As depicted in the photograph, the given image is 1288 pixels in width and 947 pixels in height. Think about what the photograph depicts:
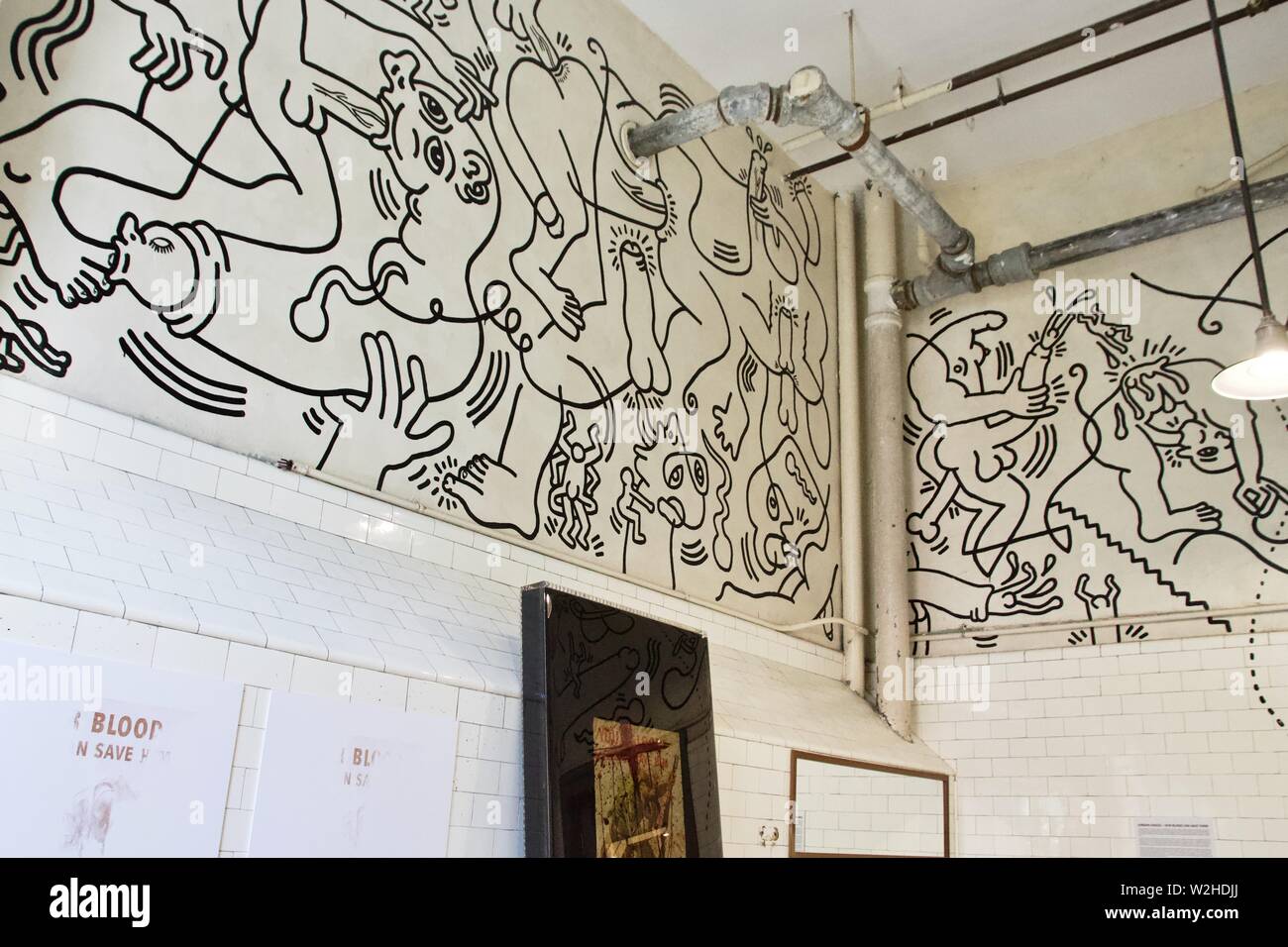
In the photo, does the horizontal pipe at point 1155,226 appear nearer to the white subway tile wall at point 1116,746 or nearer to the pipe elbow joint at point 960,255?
the pipe elbow joint at point 960,255

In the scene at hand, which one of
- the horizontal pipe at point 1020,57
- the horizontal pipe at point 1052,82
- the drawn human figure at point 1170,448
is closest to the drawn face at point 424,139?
the horizontal pipe at point 1020,57

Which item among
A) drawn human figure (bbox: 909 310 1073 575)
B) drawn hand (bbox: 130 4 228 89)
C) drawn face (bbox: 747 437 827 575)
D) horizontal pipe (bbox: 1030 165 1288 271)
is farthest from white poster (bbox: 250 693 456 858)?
horizontal pipe (bbox: 1030 165 1288 271)

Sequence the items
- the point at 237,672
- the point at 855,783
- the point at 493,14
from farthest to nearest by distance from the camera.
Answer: the point at 855,783 < the point at 493,14 < the point at 237,672

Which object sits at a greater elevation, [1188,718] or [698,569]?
[698,569]

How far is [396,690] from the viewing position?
257cm

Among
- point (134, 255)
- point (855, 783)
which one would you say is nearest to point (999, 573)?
point (855, 783)

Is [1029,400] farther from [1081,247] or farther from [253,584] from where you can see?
[253,584]

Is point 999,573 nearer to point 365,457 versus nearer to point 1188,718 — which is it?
point 1188,718

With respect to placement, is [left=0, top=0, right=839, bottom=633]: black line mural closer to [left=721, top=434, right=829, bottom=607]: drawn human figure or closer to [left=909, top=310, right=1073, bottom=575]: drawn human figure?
[left=721, top=434, right=829, bottom=607]: drawn human figure

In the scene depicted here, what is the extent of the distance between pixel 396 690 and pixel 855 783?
235 cm

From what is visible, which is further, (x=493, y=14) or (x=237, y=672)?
(x=493, y=14)

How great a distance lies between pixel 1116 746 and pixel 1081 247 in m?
2.34

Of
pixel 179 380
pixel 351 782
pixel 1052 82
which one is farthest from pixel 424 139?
pixel 1052 82

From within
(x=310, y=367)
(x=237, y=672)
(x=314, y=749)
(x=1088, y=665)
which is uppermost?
(x=310, y=367)
